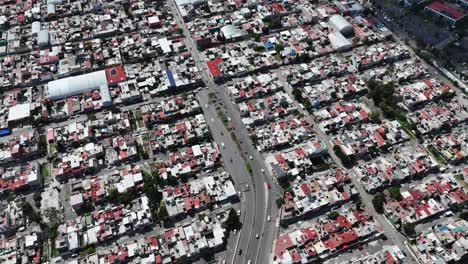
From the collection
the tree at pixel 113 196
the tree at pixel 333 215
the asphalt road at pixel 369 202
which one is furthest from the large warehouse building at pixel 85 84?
the tree at pixel 333 215

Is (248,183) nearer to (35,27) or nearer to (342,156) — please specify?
(342,156)

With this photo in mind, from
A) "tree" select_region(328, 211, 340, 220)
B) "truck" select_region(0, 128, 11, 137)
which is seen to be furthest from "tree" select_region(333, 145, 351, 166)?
"truck" select_region(0, 128, 11, 137)

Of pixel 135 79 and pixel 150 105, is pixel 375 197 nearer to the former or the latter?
pixel 150 105

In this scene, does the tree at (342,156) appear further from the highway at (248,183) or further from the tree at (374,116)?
the highway at (248,183)

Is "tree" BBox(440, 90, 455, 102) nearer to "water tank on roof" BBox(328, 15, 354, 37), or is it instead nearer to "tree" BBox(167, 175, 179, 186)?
"water tank on roof" BBox(328, 15, 354, 37)

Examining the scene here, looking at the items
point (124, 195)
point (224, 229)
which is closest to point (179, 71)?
point (124, 195)
